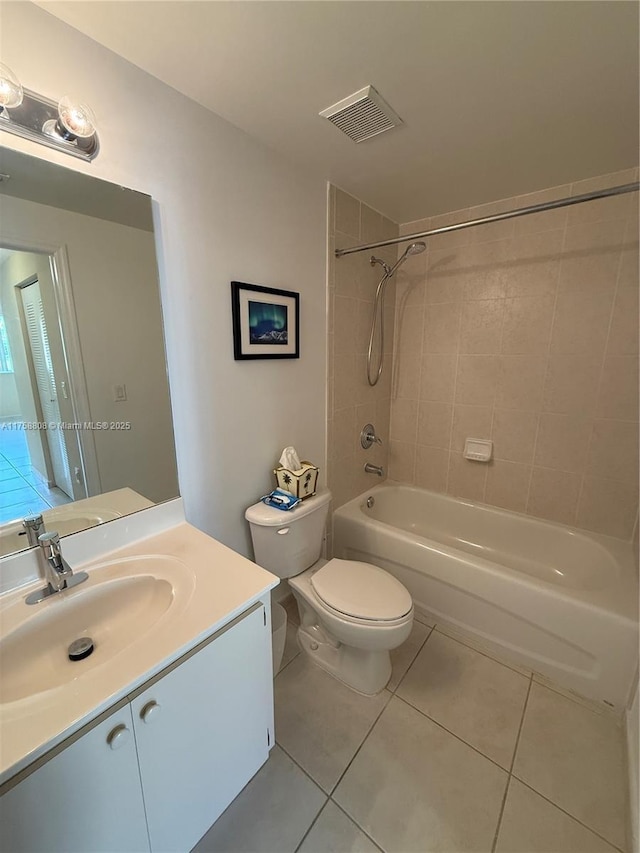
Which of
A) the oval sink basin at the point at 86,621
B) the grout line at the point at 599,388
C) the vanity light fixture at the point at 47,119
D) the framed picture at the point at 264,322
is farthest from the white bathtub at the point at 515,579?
the vanity light fixture at the point at 47,119

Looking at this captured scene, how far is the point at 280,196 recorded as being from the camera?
5.00ft

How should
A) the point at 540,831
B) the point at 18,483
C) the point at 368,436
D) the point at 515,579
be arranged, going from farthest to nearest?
the point at 368,436, the point at 515,579, the point at 540,831, the point at 18,483

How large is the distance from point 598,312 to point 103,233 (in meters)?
2.20

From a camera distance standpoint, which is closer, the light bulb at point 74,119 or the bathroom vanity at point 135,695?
the bathroom vanity at point 135,695

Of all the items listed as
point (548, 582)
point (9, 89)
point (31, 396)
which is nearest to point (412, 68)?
point (9, 89)

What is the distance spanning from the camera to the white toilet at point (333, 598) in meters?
1.38

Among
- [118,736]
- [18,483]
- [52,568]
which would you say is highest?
[18,483]

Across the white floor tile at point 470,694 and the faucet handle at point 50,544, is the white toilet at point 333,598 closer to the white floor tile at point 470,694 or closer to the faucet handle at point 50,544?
the white floor tile at point 470,694

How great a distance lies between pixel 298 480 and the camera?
5.25 ft

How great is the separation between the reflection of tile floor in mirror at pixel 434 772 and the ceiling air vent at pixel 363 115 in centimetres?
227

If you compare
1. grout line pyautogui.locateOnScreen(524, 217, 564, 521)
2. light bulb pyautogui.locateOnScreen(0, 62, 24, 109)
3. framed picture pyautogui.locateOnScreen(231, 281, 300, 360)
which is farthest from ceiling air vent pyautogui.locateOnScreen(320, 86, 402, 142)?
grout line pyautogui.locateOnScreen(524, 217, 564, 521)

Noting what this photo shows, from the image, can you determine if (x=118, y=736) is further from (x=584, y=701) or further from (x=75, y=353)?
(x=584, y=701)

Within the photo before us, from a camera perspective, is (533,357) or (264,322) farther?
(533,357)

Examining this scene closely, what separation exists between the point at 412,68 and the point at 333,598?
184cm
